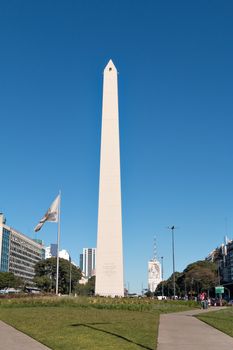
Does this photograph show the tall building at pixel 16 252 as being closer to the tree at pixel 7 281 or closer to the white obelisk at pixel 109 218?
the tree at pixel 7 281

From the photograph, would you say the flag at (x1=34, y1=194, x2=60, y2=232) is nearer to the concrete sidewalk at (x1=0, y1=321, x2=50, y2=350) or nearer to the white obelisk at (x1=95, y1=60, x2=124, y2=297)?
the white obelisk at (x1=95, y1=60, x2=124, y2=297)

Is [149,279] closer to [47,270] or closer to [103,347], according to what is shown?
[47,270]

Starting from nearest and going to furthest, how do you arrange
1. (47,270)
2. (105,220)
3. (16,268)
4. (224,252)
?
(105,220) < (47,270) < (16,268) < (224,252)

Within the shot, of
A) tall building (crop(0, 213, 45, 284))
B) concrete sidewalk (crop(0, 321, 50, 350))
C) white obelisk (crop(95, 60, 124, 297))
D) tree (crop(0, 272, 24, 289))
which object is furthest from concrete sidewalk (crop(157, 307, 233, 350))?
tall building (crop(0, 213, 45, 284))

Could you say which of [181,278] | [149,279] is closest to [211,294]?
[181,278]

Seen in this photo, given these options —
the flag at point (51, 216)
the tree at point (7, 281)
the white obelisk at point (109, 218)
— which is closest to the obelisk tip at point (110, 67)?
the white obelisk at point (109, 218)

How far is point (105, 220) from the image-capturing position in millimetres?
42031

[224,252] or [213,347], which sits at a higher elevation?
[224,252]

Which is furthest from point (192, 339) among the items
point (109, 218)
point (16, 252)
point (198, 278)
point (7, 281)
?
point (16, 252)

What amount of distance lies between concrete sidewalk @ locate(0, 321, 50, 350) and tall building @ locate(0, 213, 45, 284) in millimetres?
121319

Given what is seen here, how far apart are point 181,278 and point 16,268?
53022 millimetres

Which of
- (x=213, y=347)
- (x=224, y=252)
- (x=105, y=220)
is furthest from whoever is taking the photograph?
(x=224, y=252)

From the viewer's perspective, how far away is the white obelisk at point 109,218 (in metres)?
41.7

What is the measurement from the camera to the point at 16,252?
151 meters
